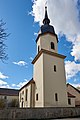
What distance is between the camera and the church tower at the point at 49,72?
66.7 ft

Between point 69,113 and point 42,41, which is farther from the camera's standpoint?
point 42,41

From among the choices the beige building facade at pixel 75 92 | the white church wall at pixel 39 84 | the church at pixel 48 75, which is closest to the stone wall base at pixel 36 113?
the church at pixel 48 75

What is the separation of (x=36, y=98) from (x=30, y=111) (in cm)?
721

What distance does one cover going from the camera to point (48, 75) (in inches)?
838

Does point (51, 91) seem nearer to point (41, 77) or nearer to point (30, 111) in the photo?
point (41, 77)

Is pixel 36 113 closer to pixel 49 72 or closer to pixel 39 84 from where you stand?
pixel 39 84

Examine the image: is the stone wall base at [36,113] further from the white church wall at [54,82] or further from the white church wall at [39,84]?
the white church wall at [39,84]

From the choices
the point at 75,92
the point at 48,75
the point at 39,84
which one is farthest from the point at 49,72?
the point at 75,92

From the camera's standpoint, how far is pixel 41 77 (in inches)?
840

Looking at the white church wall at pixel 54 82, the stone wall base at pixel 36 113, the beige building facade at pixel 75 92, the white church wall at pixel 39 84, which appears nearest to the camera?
the stone wall base at pixel 36 113

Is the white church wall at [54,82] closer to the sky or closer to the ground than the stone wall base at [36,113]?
closer to the sky

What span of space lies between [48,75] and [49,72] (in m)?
0.57

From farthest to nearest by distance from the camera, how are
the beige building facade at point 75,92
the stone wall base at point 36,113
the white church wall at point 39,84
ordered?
the beige building facade at point 75,92
the white church wall at point 39,84
the stone wall base at point 36,113

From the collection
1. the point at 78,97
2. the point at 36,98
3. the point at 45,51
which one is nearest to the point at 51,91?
the point at 36,98
